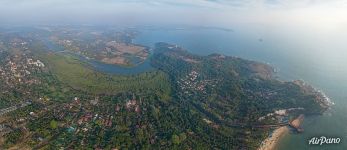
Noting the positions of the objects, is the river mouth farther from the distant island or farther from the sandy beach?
the sandy beach

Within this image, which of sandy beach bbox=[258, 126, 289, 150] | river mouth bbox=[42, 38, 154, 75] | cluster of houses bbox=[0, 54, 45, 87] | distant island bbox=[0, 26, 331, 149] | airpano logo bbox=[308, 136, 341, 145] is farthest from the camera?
river mouth bbox=[42, 38, 154, 75]

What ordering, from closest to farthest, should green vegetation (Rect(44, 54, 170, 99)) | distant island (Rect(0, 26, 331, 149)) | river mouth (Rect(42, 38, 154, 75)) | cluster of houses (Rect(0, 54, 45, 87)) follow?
distant island (Rect(0, 26, 331, 149)) < green vegetation (Rect(44, 54, 170, 99)) < cluster of houses (Rect(0, 54, 45, 87)) < river mouth (Rect(42, 38, 154, 75))

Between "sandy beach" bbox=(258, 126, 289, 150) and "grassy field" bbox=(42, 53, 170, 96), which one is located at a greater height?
"grassy field" bbox=(42, 53, 170, 96)

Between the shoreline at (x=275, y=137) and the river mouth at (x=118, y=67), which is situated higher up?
the river mouth at (x=118, y=67)

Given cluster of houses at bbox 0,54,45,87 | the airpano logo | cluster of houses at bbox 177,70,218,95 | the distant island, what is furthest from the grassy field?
the airpano logo

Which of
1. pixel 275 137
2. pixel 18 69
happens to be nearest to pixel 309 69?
pixel 275 137

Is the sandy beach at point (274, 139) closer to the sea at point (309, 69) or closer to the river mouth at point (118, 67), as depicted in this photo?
the sea at point (309, 69)

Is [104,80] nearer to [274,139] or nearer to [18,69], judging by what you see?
[18,69]

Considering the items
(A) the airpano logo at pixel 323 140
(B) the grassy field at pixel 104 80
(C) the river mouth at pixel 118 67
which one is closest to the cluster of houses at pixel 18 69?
(B) the grassy field at pixel 104 80
